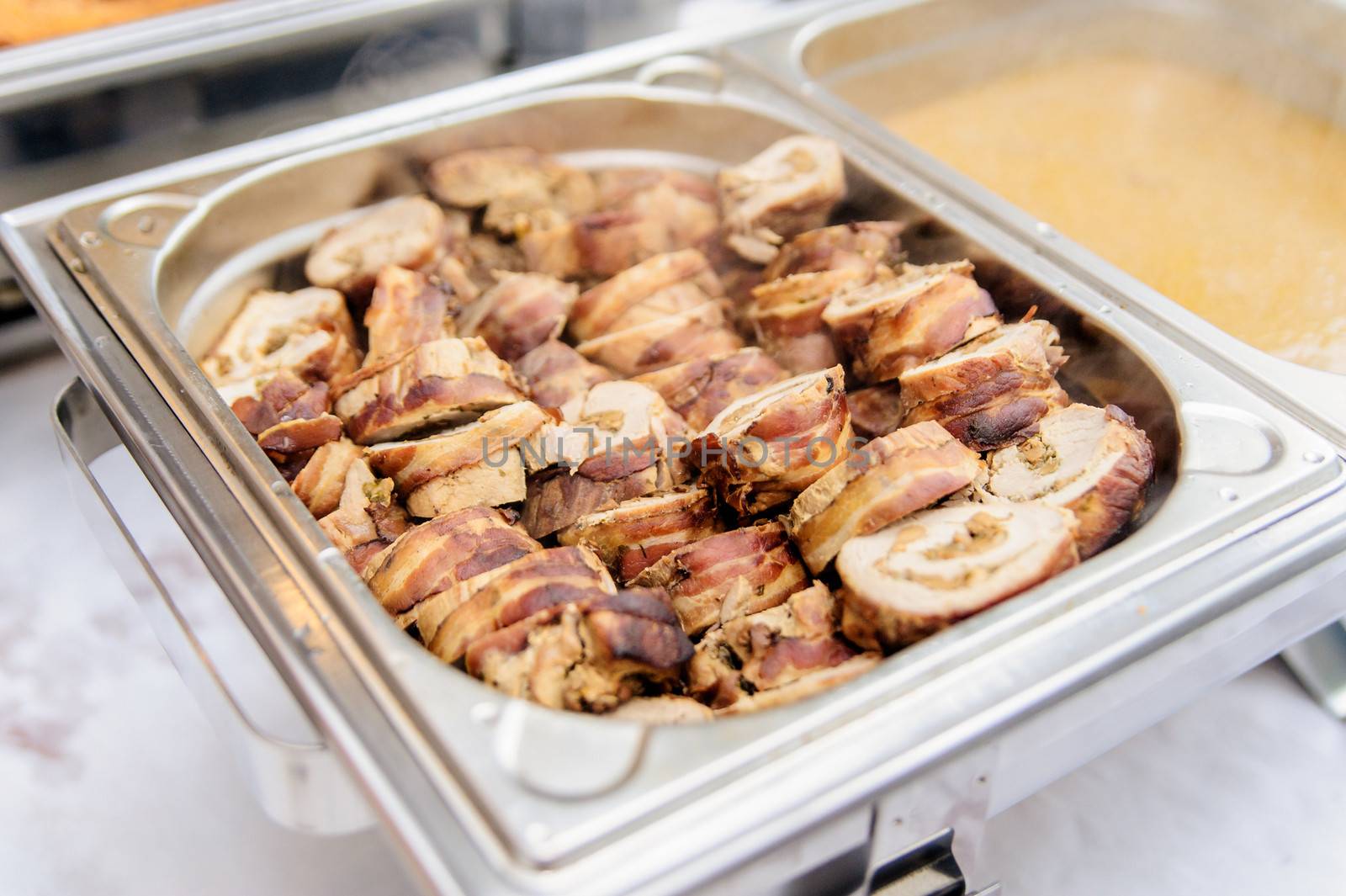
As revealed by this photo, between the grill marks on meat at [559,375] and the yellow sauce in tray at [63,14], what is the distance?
1360mm

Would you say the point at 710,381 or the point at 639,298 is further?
the point at 639,298

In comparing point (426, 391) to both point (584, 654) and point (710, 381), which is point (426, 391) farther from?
point (584, 654)

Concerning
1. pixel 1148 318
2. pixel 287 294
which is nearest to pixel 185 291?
pixel 287 294

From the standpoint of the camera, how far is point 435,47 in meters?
2.36

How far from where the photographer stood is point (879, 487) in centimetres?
118

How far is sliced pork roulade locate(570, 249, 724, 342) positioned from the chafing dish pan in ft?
1.38

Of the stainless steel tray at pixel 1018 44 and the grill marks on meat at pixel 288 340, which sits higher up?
the grill marks on meat at pixel 288 340

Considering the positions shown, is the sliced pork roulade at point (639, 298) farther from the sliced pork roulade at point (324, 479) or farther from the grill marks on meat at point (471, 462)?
the sliced pork roulade at point (324, 479)

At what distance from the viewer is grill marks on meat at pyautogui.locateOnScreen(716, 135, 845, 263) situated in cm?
180

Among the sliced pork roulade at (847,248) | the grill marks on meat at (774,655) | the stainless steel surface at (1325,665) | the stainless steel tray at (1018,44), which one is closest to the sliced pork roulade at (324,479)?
the grill marks on meat at (774,655)

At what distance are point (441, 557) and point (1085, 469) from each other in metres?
0.79

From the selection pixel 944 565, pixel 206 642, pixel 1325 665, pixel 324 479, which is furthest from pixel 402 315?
pixel 1325 665

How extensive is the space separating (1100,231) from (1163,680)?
3.86 feet

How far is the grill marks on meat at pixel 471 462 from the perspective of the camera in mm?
1371
